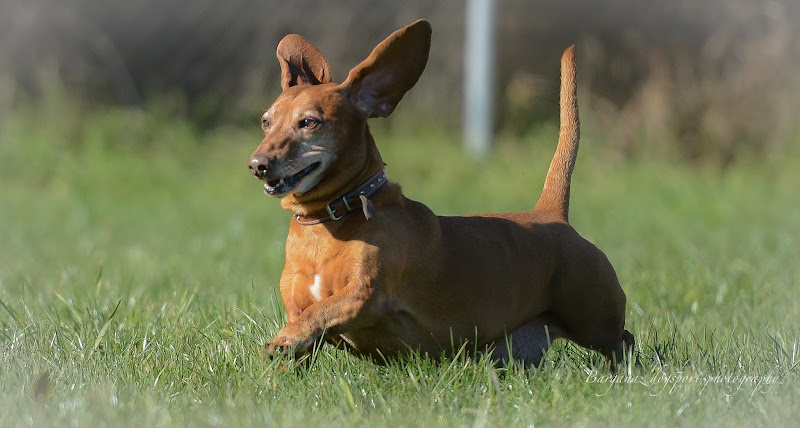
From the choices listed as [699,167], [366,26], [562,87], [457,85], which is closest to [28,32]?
[366,26]

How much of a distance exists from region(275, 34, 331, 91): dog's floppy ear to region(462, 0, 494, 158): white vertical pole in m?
6.61

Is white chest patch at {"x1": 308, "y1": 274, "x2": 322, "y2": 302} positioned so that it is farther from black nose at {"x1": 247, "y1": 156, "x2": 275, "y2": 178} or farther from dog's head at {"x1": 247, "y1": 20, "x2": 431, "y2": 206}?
black nose at {"x1": 247, "y1": 156, "x2": 275, "y2": 178}

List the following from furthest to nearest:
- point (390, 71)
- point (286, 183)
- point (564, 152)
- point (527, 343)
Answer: point (564, 152) < point (527, 343) < point (390, 71) < point (286, 183)

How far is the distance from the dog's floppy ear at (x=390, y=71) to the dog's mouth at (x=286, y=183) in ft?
1.02

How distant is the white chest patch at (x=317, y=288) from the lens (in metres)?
3.10

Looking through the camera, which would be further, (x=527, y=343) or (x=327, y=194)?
(x=527, y=343)

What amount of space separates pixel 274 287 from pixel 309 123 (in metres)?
1.28

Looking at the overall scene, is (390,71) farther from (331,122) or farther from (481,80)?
(481,80)

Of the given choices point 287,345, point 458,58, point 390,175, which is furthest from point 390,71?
point 458,58

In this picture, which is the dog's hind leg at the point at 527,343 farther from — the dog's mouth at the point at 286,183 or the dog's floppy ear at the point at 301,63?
the dog's floppy ear at the point at 301,63

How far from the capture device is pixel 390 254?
311 centimetres

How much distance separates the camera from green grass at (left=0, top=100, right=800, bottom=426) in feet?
9.55

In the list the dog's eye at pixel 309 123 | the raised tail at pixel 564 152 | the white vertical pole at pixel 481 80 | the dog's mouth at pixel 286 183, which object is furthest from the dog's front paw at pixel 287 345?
the white vertical pole at pixel 481 80

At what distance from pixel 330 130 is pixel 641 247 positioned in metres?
3.70
